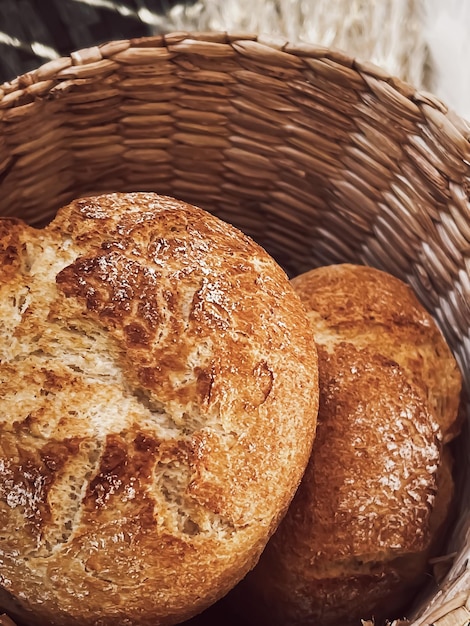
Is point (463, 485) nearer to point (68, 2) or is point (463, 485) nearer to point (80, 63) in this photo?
point (80, 63)

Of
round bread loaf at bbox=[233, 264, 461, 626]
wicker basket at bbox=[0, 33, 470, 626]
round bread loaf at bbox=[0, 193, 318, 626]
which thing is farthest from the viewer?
wicker basket at bbox=[0, 33, 470, 626]

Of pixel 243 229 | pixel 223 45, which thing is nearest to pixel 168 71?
pixel 223 45

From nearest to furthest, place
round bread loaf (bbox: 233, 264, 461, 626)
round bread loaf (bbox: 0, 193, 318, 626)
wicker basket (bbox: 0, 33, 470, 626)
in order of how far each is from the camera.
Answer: round bread loaf (bbox: 0, 193, 318, 626) < round bread loaf (bbox: 233, 264, 461, 626) < wicker basket (bbox: 0, 33, 470, 626)

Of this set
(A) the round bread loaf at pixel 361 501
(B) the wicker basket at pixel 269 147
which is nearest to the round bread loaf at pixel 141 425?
(A) the round bread loaf at pixel 361 501

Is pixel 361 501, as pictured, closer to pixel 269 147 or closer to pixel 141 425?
pixel 141 425

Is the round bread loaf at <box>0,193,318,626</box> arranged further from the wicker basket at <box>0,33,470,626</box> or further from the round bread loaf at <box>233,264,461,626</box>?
the wicker basket at <box>0,33,470,626</box>

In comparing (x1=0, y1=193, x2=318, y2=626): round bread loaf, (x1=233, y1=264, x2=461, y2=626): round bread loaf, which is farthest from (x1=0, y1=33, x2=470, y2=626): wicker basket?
(x1=0, y1=193, x2=318, y2=626): round bread loaf
